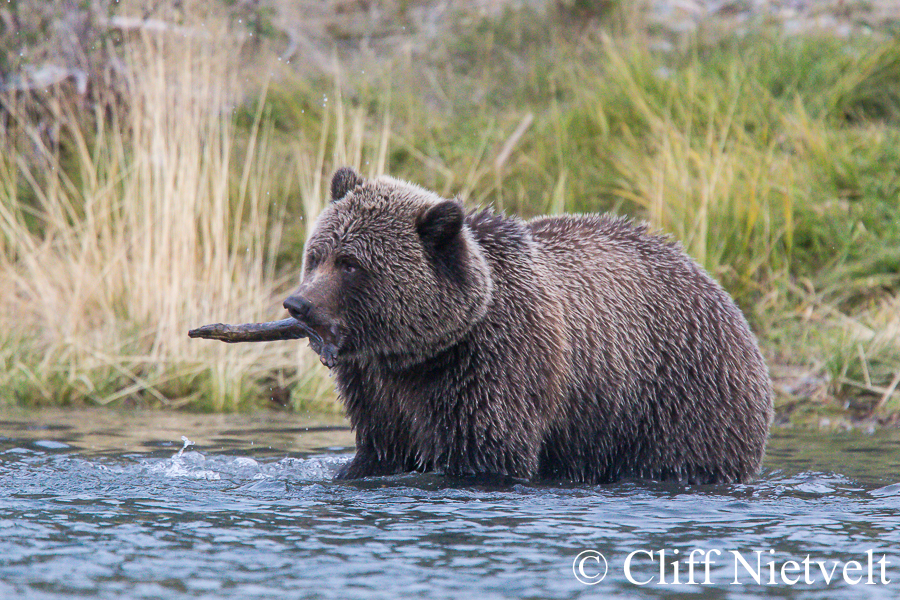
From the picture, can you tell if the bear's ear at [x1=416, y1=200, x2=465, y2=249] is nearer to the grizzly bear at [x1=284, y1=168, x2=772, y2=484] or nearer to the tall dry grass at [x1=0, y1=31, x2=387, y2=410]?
the grizzly bear at [x1=284, y1=168, x2=772, y2=484]

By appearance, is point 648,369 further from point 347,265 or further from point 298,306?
point 298,306

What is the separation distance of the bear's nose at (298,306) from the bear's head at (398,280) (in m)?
0.15

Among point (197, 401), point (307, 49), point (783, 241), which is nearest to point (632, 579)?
point (197, 401)

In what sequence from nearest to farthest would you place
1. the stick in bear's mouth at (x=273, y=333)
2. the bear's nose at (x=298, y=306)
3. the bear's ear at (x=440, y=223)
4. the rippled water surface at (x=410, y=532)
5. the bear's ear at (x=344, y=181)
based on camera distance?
the rippled water surface at (x=410, y=532) < the bear's nose at (x=298, y=306) < the stick in bear's mouth at (x=273, y=333) < the bear's ear at (x=440, y=223) < the bear's ear at (x=344, y=181)

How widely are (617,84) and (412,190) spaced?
23.0 feet

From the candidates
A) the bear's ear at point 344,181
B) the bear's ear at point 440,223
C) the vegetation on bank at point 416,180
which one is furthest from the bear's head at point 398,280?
the vegetation on bank at point 416,180

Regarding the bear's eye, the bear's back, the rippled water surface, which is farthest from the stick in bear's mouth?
the bear's back

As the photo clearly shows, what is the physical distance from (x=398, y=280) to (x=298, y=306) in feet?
1.76

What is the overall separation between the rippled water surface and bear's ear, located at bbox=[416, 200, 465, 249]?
1087 millimetres

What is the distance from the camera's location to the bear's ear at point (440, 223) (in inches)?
201

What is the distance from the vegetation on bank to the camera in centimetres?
884

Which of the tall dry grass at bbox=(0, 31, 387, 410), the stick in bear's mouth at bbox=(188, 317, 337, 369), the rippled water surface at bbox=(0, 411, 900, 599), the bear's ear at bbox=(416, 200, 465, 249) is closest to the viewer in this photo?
the rippled water surface at bbox=(0, 411, 900, 599)

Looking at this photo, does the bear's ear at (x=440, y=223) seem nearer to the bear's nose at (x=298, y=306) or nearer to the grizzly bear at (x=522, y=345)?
the grizzly bear at (x=522, y=345)

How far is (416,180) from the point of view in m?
11.6
